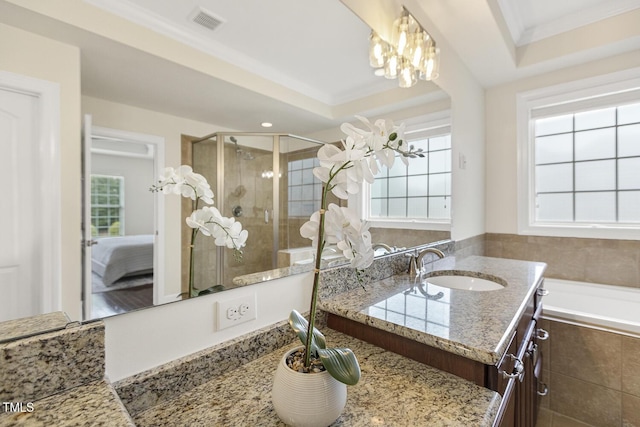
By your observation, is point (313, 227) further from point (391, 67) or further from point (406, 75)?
point (406, 75)

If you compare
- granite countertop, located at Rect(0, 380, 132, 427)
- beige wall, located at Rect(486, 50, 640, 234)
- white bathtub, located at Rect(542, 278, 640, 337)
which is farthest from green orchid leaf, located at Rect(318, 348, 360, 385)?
beige wall, located at Rect(486, 50, 640, 234)

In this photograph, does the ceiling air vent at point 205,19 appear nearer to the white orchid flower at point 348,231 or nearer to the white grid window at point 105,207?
the white grid window at point 105,207

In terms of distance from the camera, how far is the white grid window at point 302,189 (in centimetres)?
101

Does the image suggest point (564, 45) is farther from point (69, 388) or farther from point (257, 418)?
point (69, 388)

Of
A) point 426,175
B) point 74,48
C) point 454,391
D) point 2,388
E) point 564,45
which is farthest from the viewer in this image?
point 564,45

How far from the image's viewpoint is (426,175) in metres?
1.89

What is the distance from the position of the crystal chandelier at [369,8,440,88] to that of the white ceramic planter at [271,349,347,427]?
1299mm

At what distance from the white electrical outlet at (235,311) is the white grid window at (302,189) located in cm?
33

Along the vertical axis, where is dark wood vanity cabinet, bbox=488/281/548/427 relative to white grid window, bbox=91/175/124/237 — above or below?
below

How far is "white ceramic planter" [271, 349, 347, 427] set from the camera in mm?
583

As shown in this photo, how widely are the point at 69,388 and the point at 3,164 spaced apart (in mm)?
430

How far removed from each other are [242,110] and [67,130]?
469 millimetres

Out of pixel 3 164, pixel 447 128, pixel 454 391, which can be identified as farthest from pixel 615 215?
pixel 3 164

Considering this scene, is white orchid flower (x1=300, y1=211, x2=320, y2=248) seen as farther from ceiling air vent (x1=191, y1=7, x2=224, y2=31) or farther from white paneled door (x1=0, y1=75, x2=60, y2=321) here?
ceiling air vent (x1=191, y1=7, x2=224, y2=31)
